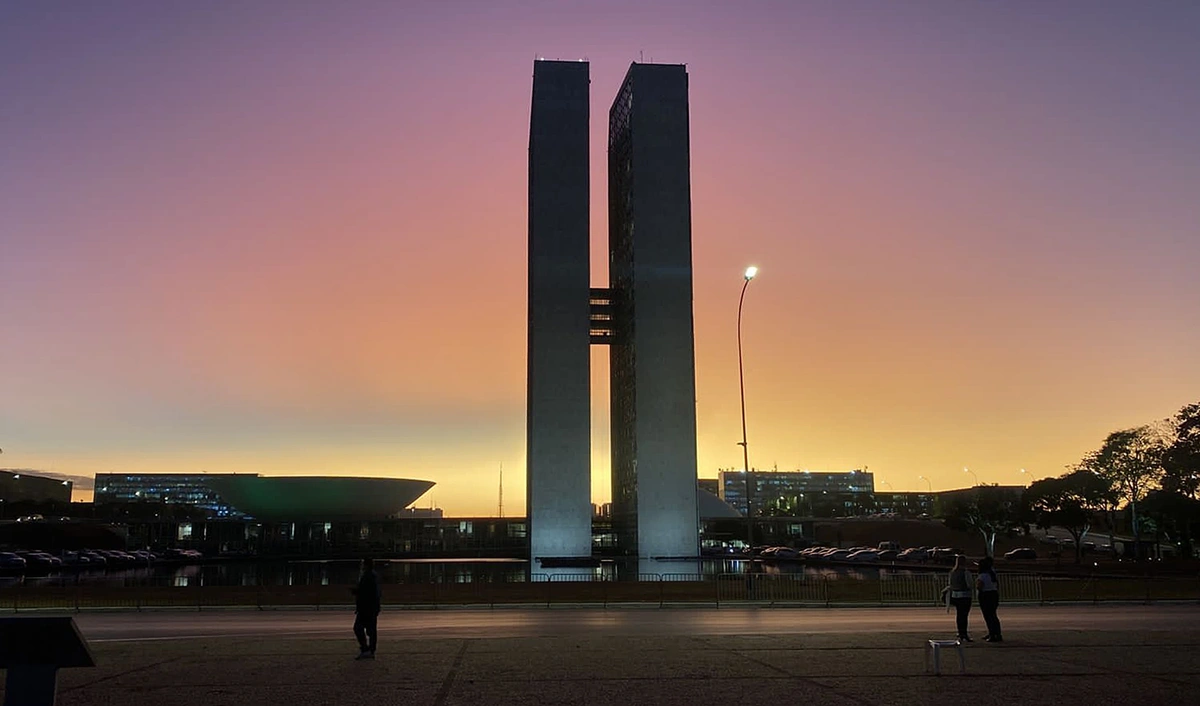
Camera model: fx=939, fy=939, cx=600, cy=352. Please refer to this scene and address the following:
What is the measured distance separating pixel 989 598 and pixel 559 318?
82489 millimetres

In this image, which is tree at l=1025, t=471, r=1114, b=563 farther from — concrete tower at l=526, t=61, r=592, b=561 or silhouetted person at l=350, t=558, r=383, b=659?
silhouetted person at l=350, t=558, r=383, b=659

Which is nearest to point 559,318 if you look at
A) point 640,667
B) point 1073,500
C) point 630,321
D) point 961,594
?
point 630,321

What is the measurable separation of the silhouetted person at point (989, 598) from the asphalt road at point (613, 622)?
1.72 meters

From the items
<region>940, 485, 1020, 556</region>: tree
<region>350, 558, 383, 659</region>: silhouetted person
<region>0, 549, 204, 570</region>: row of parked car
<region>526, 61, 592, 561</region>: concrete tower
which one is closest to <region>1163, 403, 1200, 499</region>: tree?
<region>940, 485, 1020, 556</region>: tree

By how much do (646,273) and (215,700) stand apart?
89639mm

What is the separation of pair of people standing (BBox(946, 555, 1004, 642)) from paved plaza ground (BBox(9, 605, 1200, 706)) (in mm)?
515

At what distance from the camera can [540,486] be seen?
96.2 meters

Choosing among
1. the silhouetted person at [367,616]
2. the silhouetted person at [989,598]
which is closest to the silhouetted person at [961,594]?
the silhouetted person at [989,598]

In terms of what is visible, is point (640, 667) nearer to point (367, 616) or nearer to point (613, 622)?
point (367, 616)

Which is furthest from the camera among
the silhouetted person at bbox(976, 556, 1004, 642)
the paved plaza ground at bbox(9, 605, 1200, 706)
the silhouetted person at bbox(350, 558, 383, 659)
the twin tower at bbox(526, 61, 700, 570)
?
the twin tower at bbox(526, 61, 700, 570)

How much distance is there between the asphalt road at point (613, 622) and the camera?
813 inches

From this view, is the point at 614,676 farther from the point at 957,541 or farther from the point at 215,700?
the point at 957,541

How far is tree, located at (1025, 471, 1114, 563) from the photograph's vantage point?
86625mm

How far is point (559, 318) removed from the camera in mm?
98625
